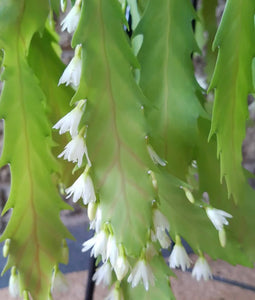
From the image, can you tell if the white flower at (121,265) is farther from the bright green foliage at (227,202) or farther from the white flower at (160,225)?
the bright green foliage at (227,202)

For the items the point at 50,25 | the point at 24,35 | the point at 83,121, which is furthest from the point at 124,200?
the point at 50,25

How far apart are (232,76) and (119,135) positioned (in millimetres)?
138

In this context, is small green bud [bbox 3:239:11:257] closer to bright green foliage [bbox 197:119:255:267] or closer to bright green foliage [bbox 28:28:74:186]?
bright green foliage [bbox 28:28:74:186]

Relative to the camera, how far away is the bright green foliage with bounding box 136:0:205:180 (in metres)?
0.42

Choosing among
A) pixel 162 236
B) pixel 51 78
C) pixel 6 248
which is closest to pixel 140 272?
pixel 162 236

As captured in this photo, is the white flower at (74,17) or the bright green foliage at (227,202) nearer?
the white flower at (74,17)

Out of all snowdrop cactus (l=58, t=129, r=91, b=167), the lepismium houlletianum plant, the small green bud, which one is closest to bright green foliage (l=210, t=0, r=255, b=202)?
the lepismium houlletianum plant

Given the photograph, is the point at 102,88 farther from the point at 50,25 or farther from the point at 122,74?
the point at 50,25

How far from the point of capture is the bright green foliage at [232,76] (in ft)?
1.23

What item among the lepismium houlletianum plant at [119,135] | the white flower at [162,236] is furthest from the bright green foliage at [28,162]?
the white flower at [162,236]

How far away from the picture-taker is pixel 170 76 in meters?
0.44

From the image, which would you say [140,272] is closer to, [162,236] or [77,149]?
[162,236]

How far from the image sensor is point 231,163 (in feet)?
1.41

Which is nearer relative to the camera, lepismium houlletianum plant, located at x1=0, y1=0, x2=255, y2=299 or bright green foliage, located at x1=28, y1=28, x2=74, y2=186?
lepismium houlletianum plant, located at x1=0, y1=0, x2=255, y2=299
